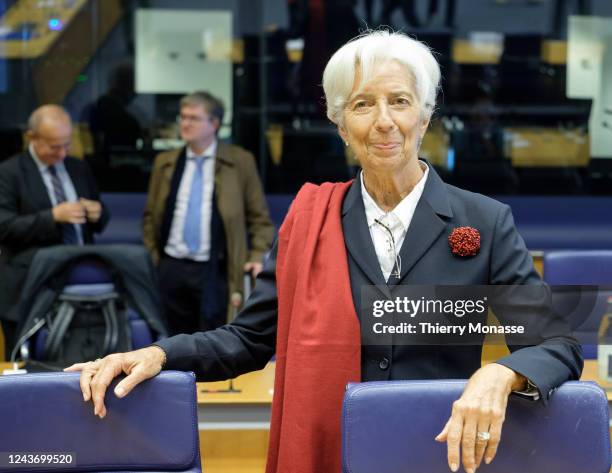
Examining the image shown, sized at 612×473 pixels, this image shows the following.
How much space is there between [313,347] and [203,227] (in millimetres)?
3166

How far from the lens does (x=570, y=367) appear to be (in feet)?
6.05

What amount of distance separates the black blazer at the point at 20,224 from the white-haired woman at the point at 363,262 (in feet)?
9.15

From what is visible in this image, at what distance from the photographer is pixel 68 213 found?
4719 mm

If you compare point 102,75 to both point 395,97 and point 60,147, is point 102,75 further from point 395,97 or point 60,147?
point 395,97

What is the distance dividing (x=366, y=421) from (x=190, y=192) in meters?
3.30

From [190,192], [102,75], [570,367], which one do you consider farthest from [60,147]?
[570,367]

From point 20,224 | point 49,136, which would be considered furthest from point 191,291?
point 49,136

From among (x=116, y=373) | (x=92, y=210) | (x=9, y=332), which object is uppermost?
(x=116, y=373)

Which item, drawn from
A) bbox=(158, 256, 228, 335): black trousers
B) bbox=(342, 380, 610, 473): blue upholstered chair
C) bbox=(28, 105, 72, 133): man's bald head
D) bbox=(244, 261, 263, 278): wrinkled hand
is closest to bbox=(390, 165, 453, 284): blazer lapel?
bbox=(342, 380, 610, 473): blue upholstered chair

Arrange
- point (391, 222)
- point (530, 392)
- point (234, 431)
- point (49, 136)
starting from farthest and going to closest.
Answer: point (49, 136) → point (234, 431) → point (391, 222) → point (530, 392)

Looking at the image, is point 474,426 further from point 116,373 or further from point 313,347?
point 116,373

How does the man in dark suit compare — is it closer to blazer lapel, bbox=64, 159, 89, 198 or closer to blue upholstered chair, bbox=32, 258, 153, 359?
blazer lapel, bbox=64, 159, 89, 198

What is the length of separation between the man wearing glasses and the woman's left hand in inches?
129

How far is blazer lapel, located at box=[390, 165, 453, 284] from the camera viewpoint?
76.4 inches
